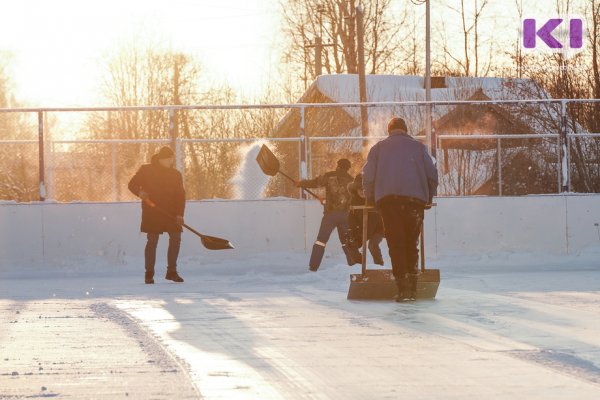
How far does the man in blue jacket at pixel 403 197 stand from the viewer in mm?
12438

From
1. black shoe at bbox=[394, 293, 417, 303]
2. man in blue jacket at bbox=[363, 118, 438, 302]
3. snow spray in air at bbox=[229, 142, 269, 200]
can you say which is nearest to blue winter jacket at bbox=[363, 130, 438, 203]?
man in blue jacket at bbox=[363, 118, 438, 302]

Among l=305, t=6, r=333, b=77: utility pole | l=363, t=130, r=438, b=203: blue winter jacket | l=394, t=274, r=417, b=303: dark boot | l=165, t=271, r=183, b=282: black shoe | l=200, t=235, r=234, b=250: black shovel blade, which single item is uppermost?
l=305, t=6, r=333, b=77: utility pole

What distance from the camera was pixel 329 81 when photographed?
4797 centimetres

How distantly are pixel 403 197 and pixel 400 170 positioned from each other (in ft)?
0.81

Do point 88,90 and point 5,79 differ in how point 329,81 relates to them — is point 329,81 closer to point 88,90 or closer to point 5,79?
point 88,90

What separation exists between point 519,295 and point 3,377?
6.92m

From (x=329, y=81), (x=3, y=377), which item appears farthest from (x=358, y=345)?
(x=329, y=81)

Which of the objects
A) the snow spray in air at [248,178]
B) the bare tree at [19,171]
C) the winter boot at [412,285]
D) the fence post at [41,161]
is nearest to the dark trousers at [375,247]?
the snow spray in air at [248,178]

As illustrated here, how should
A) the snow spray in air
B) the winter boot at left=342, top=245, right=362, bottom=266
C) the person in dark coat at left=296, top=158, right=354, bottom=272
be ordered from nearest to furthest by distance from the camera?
the winter boot at left=342, top=245, right=362, bottom=266 → the person in dark coat at left=296, top=158, right=354, bottom=272 → the snow spray in air

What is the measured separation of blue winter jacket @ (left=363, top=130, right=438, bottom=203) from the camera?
1246 centimetres

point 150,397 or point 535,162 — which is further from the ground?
point 535,162

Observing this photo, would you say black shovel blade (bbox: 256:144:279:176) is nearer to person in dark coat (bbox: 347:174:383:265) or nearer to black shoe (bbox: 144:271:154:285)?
person in dark coat (bbox: 347:174:383:265)

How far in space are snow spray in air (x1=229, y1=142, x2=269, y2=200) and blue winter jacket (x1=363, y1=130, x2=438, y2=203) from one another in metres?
8.92

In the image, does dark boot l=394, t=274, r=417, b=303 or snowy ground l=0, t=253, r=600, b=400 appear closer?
snowy ground l=0, t=253, r=600, b=400
